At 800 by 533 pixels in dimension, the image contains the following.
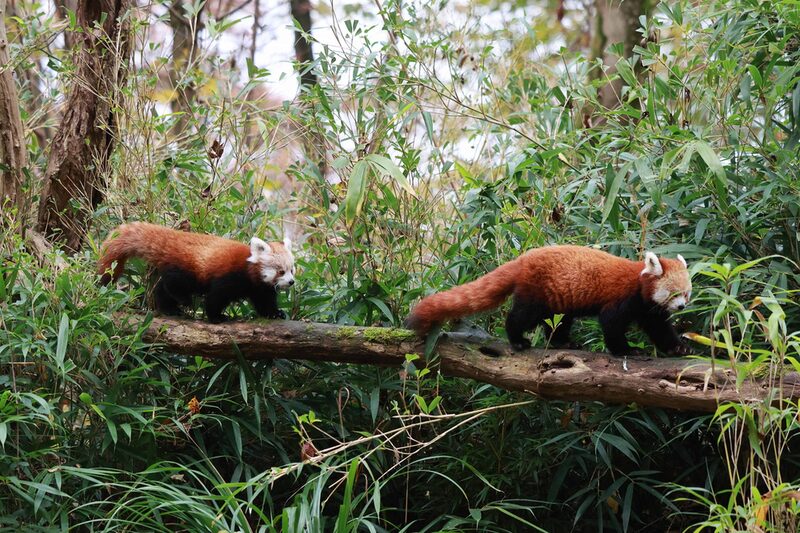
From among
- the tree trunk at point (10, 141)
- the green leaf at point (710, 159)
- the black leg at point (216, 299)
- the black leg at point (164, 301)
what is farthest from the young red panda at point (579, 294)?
the tree trunk at point (10, 141)

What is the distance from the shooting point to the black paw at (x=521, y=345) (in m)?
3.37

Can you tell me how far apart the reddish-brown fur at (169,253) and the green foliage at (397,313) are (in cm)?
14

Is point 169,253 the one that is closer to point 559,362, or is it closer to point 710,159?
point 559,362

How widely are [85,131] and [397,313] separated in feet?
7.05

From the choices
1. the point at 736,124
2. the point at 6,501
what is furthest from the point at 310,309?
the point at 736,124

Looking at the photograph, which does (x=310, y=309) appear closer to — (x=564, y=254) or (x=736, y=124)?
(x=564, y=254)

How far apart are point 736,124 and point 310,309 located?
229cm

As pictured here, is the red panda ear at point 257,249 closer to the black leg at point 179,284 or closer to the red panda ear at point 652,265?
the black leg at point 179,284

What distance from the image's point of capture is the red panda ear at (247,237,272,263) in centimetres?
382

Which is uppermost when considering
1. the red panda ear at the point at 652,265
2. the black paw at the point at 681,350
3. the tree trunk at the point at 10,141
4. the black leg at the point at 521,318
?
the tree trunk at the point at 10,141

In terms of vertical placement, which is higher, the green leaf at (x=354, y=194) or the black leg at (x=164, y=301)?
the green leaf at (x=354, y=194)

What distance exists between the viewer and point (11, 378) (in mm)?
3311

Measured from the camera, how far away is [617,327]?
133 inches

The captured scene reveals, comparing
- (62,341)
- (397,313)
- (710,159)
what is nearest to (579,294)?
(710,159)
